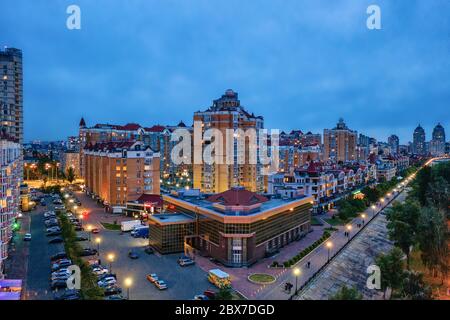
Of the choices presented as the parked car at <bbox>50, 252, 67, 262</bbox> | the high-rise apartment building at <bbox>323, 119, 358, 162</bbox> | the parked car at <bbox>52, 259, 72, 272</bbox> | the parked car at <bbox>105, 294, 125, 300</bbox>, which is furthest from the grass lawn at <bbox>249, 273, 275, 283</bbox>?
the high-rise apartment building at <bbox>323, 119, 358, 162</bbox>

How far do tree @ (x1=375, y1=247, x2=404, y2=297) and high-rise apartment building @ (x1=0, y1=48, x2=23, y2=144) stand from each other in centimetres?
4796

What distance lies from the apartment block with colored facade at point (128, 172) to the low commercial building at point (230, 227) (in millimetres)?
15452

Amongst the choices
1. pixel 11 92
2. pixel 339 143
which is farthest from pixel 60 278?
pixel 339 143

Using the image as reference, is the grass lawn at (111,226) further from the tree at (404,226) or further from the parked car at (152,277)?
the tree at (404,226)

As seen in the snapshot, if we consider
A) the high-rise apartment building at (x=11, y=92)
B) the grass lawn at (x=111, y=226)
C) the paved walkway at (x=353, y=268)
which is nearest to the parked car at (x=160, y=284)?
the paved walkway at (x=353, y=268)

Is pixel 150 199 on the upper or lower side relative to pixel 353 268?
upper

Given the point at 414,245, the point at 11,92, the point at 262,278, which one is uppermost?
the point at 11,92

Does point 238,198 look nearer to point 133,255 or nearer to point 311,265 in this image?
point 311,265

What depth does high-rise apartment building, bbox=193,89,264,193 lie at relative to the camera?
52.4 meters

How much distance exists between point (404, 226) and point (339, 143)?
74.4 m

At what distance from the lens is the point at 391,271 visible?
20953mm

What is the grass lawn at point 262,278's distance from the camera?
79.2ft

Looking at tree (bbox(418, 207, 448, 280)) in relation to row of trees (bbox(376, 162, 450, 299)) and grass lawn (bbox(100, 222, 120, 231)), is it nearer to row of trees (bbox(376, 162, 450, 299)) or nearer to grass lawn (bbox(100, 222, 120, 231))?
row of trees (bbox(376, 162, 450, 299))
